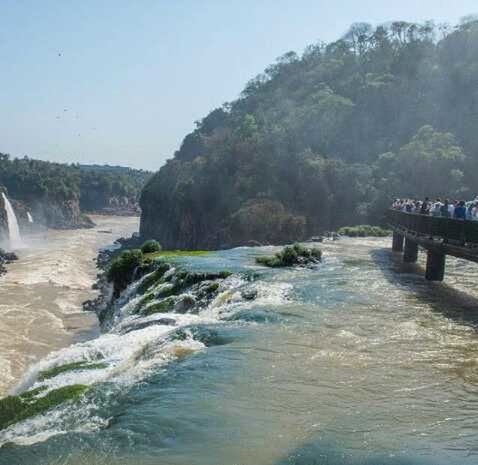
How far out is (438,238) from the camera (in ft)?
85.1

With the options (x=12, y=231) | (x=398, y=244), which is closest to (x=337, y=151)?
(x=398, y=244)

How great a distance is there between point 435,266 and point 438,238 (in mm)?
1324

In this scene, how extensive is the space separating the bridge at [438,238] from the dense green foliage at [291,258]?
5275 mm

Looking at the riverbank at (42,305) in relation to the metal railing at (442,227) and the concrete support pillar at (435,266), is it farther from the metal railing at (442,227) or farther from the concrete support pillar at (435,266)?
the metal railing at (442,227)

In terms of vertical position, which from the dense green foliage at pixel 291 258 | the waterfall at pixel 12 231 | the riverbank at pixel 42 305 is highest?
the dense green foliage at pixel 291 258

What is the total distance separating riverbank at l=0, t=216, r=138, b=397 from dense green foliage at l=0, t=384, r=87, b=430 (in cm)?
1251

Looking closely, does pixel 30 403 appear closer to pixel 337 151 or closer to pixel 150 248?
pixel 150 248

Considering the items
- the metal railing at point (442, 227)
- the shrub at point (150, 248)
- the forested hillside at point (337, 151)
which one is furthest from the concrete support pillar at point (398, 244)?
the forested hillside at point (337, 151)

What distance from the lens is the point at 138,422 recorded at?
10.9m

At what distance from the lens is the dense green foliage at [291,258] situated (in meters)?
30.2

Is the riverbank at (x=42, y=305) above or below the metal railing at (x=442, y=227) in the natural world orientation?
below

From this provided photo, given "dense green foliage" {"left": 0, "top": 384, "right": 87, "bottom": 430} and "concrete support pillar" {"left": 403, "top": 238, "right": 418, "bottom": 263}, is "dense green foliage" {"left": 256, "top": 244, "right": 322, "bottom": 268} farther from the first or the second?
"dense green foliage" {"left": 0, "top": 384, "right": 87, "bottom": 430}

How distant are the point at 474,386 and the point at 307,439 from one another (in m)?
4.50

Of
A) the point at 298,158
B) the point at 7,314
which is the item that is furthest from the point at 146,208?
the point at 7,314
